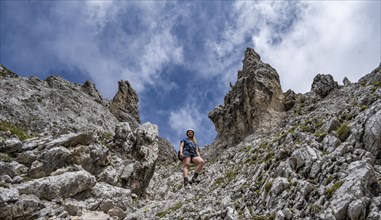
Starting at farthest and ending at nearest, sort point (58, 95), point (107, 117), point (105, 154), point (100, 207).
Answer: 1. point (107, 117)
2. point (58, 95)
3. point (105, 154)
4. point (100, 207)

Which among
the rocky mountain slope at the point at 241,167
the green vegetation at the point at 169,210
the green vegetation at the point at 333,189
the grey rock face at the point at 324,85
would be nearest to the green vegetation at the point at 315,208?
the rocky mountain slope at the point at 241,167

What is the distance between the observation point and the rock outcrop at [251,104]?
5091 cm

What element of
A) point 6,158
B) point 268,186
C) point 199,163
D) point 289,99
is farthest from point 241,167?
point 289,99

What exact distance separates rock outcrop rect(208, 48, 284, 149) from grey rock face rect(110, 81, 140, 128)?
1752 inches

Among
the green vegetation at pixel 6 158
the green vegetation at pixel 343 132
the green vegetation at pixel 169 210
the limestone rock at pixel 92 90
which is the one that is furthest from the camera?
the limestone rock at pixel 92 90

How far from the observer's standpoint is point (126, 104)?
106 meters

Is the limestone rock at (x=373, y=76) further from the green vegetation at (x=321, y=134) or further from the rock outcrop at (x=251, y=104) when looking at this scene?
the green vegetation at (x=321, y=134)

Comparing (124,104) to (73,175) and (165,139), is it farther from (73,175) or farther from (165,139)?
(73,175)

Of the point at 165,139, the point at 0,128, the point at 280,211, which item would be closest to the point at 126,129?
the point at 0,128

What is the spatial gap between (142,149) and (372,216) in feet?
113

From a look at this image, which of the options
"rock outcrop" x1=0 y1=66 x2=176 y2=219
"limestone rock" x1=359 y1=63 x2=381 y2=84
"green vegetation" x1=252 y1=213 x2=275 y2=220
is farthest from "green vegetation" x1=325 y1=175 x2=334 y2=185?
"limestone rock" x1=359 y1=63 x2=381 y2=84

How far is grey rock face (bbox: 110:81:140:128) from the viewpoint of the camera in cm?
9975

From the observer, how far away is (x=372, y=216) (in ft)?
31.0

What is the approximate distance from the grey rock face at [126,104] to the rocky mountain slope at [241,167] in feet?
136
